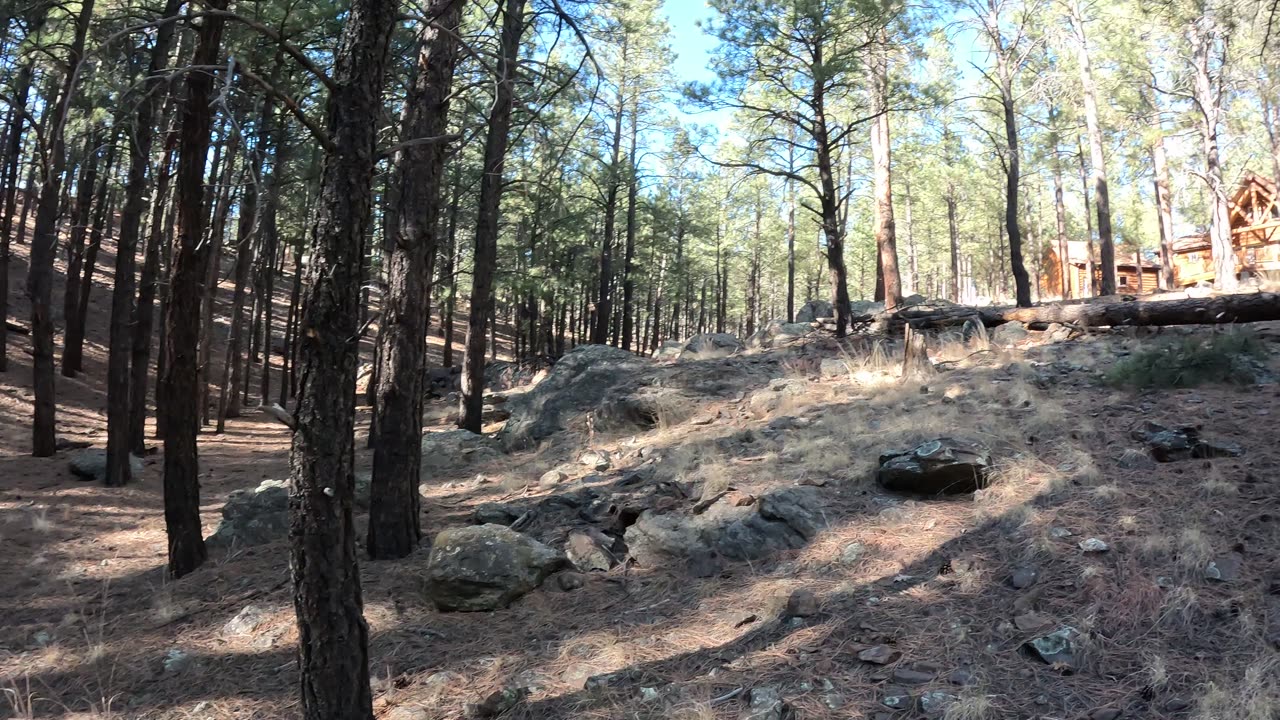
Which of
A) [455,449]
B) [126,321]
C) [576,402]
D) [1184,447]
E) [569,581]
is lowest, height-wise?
[569,581]

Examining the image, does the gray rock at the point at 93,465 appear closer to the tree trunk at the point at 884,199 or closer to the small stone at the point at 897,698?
the small stone at the point at 897,698

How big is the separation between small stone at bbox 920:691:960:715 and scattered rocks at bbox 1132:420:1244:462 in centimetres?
345

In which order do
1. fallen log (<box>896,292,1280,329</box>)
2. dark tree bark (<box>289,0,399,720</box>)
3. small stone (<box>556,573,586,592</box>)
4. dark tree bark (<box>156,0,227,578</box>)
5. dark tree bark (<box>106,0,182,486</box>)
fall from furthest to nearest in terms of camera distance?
1. dark tree bark (<box>106,0,182,486</box>)
2. fallen log (<box>896,292,1280,329</box>)
3. dark tree bark (<box>156,0,227,578</box>)
4. small stone (<box>556,573,586,592</box>)
5. dark tree bark (<box>289,0,399,720</box>)

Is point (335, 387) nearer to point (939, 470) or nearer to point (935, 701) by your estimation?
point (935, 701)

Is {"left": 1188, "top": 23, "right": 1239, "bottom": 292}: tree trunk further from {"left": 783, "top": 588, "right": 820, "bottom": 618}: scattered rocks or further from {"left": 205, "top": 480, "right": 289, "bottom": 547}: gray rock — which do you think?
{"left": 205, "top": 480, "right": 289, "bottom": 547}: gray rock

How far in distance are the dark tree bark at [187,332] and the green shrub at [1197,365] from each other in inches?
362

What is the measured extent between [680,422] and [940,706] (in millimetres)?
6628

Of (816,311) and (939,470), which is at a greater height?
(816,311)

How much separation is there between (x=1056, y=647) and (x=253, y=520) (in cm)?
687

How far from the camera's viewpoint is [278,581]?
5.76m

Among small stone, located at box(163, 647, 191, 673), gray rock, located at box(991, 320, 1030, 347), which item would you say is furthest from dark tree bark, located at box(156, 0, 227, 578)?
gray rock, located at box(991, 320, 1030, 347)

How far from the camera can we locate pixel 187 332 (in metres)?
6.51

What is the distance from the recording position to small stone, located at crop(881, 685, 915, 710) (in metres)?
3.42

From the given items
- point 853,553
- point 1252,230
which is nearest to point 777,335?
point 853,553
